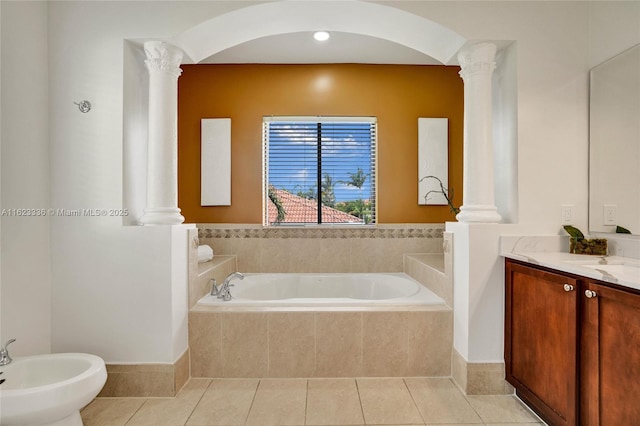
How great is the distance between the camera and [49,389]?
1479 mm

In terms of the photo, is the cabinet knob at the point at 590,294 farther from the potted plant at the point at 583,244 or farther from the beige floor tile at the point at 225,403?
the beige floor tile at the point at 225,403

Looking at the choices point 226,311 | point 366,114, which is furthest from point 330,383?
point 366,114

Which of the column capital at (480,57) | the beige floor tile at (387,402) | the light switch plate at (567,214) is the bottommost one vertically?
the beige floor tile at (387,402)

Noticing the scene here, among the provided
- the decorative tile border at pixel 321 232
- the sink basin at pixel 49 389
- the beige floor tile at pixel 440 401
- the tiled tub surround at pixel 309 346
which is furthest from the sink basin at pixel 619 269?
the sink basin at pixel 49 389

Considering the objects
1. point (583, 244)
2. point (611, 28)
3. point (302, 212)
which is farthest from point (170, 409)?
point (611, 28)

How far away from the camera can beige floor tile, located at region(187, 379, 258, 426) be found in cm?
185

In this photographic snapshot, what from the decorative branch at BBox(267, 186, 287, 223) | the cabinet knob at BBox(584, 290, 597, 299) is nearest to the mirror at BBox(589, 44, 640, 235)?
the cabinet knob at BBox(584, 290, 597, 299)

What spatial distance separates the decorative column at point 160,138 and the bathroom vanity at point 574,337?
2089 millimetres

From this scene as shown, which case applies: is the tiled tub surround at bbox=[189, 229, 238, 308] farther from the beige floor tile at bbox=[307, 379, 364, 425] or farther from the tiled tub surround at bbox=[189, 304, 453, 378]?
the beige floor tile at bbox=[307, 379, 364, 425]

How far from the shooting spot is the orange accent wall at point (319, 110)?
349cm

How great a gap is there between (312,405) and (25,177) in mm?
2036

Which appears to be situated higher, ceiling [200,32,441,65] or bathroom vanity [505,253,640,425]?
ceiling [200,32,441,65]

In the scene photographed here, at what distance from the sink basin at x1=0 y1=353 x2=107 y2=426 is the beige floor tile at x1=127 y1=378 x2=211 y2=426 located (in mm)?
302

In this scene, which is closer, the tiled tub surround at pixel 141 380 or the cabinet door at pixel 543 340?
the cabinet door at pixel 543 340
